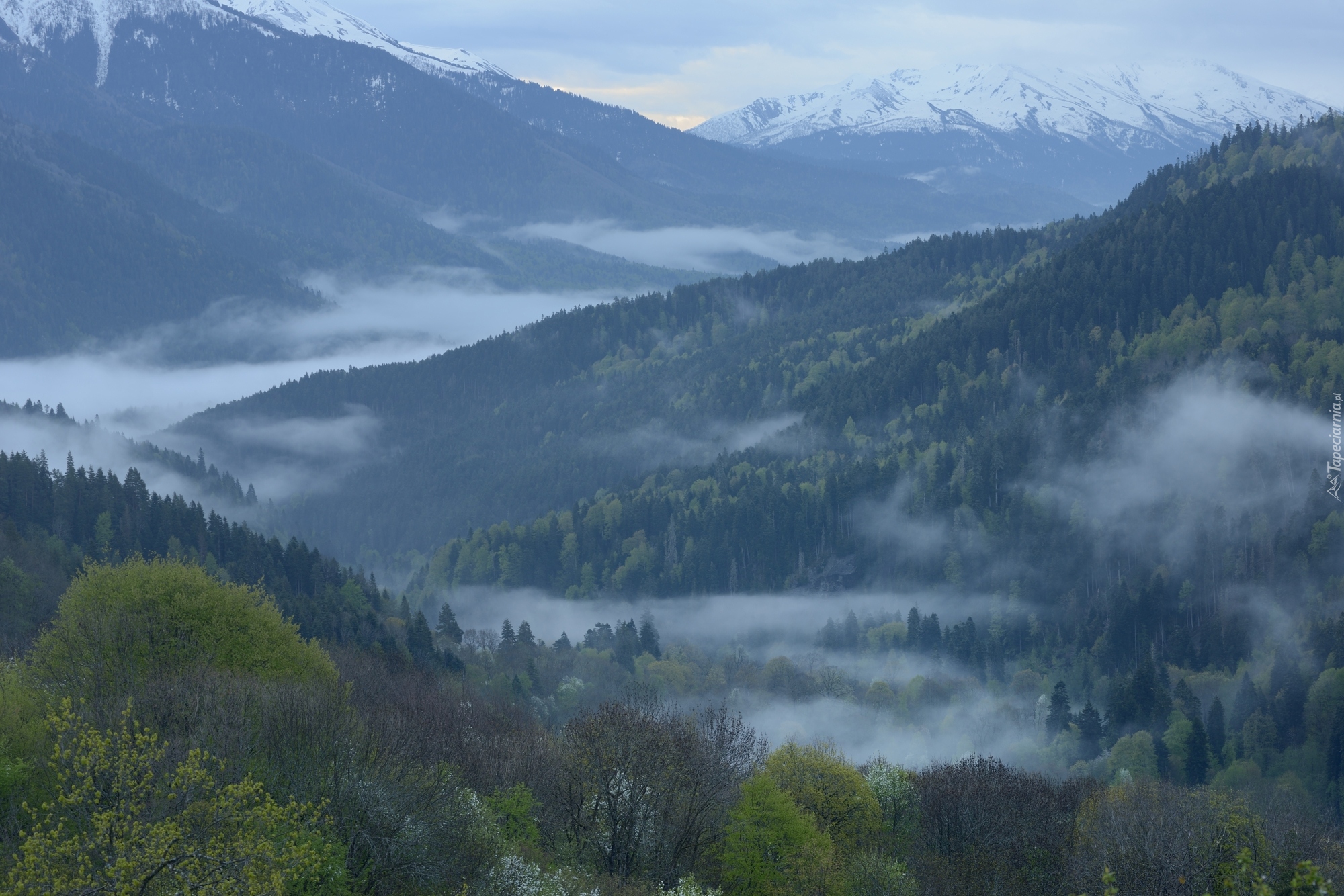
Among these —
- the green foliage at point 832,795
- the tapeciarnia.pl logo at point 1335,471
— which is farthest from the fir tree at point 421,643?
the tapeciarnia.pl logo at point 1335,471

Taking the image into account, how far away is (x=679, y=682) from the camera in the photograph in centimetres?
18150

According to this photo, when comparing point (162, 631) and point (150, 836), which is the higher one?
point (162, 631)

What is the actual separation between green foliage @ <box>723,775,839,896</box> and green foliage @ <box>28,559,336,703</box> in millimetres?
21717

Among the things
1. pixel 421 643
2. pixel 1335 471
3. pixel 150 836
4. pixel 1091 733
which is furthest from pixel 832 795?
pixel 1335 471

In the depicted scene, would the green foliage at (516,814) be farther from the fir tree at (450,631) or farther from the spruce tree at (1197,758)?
the fir tree at (450,631)

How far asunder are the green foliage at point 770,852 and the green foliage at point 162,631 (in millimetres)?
21717

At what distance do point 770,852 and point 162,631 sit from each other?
99.4ft

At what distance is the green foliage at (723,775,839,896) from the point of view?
61.1m

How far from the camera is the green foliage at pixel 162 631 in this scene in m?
58.2

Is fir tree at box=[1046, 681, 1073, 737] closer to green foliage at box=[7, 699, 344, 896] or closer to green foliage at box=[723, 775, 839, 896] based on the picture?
green foliage at box=[723, 775, 839, 896]

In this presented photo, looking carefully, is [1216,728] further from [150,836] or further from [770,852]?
[150,836]

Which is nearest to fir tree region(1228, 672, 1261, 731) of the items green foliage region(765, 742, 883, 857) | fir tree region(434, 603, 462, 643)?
fir tree region(434, 603, 462, 643)

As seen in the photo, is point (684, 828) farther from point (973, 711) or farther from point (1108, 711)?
point (973, 711)

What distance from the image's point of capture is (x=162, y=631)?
202 feet
